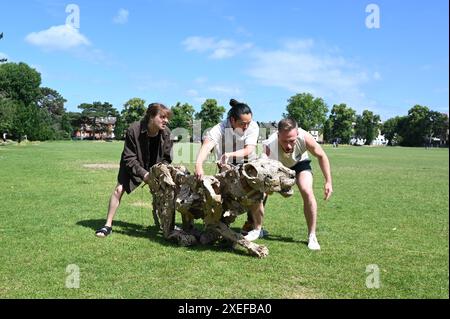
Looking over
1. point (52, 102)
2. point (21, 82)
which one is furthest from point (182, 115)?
point (52, 102)

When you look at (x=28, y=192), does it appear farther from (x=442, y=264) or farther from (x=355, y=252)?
(x=442, y=264)

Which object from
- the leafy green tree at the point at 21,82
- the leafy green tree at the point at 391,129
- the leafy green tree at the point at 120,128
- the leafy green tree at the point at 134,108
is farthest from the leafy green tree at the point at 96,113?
the leafy green tree at the point at 391,129

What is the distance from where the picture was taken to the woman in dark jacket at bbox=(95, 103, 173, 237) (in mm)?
7503

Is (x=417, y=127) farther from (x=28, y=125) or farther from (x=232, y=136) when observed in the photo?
(x=232, y=136)

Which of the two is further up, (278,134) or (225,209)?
A: (278,134)

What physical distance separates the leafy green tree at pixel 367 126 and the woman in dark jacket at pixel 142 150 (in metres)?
130

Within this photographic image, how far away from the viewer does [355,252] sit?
673 centimetres

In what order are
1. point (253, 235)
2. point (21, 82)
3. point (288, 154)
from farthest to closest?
point (21, 82)
point (253, 235)
point (288, 154)

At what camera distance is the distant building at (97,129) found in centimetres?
12419

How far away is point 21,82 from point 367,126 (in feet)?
303

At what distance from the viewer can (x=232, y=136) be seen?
6.93 metres
